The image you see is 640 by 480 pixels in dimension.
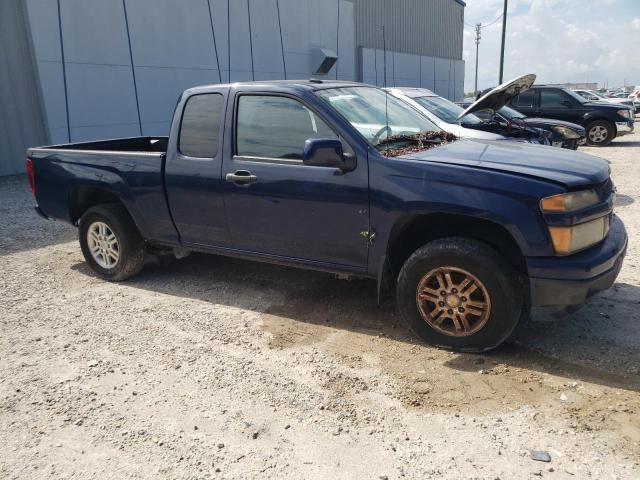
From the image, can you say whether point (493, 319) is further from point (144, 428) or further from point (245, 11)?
point (245, 11)

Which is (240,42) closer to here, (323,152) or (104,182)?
(104,182)

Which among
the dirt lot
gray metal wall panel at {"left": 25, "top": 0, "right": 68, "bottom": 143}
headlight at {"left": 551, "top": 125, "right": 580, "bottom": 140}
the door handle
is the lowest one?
the dirt lot

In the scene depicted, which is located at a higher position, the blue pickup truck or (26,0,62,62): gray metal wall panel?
(26,0,62,62): gray metal wall panel

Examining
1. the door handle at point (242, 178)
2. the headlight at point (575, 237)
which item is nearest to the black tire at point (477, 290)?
the headlight at point (575, 237)

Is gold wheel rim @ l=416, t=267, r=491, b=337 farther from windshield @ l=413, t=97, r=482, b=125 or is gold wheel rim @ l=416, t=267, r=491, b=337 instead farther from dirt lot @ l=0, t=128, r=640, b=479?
windshield @ l=413, t=97, r=482, b=125

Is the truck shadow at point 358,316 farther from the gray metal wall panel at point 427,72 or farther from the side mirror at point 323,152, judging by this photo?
the gray metal wall panel at point 427,72

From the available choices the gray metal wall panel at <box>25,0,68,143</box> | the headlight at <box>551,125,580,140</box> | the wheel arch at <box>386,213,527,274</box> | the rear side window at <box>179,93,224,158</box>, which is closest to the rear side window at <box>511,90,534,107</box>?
the headlight at <box>551,125,580,140</box>

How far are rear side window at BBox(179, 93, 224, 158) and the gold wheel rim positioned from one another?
2.05m

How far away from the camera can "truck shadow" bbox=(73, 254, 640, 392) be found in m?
3.49

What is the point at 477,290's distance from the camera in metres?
3.48

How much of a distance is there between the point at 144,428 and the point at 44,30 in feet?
39.5

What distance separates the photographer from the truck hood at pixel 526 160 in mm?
3332

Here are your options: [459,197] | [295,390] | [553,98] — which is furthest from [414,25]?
[295,390]

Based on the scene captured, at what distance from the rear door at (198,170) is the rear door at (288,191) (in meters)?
0.13
